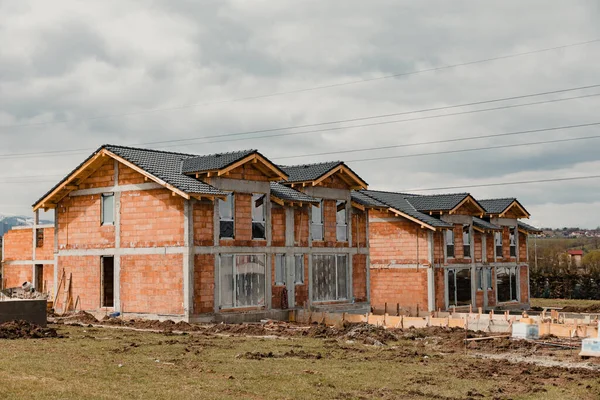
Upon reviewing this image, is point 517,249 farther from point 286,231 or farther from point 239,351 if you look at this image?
point 239,351

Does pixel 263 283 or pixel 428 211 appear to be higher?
pixel 428 211

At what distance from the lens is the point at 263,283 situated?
31812 mm

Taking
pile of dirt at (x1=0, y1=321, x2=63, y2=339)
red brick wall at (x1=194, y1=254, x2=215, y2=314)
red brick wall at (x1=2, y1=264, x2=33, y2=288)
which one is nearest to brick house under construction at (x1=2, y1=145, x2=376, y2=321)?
red brick wall at (x1=194, y1=254, x2=215, y2=314)

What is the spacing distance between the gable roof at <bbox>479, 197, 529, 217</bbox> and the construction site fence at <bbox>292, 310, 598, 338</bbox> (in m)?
17.9

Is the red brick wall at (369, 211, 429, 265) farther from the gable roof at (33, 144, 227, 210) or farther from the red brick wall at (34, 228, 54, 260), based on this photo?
the red brick wall at (34, 228, 54, 260)

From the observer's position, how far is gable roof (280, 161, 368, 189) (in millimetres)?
34875

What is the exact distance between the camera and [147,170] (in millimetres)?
29547

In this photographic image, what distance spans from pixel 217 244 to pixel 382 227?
624 inches

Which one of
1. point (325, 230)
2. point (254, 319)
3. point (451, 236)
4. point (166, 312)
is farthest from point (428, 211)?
point (166, 312)

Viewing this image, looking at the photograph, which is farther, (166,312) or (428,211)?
(428,211)

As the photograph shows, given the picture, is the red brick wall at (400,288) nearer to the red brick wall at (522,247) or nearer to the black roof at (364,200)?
the black roof at (364,200)

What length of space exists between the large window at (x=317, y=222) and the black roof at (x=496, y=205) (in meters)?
16.1

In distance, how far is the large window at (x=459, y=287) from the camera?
4303cm

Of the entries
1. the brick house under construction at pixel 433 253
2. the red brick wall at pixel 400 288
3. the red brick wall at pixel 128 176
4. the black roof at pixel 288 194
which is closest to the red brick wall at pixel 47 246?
the red brick wall at pixel 128 176
